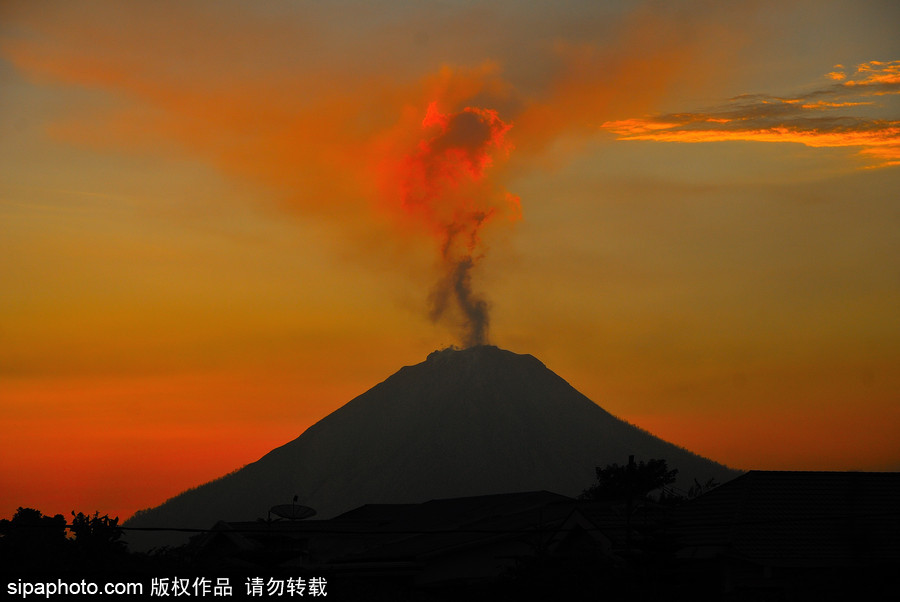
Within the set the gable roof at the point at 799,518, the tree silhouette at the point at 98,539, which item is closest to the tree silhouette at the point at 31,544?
the tree silhouette at the point at 98,539

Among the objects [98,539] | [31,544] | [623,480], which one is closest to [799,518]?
[98,539]

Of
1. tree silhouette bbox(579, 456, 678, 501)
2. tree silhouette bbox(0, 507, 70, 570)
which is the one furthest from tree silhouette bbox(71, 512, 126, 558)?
tree silhouette bbox(579, 456, 678, 501)

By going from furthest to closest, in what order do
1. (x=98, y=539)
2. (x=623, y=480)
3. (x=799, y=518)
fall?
(x=623, y=480)
(x=98, y=539)
(x=799, y=518)

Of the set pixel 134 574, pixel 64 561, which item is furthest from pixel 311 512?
pixel 134 574

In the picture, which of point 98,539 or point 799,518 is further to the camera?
point 98,539

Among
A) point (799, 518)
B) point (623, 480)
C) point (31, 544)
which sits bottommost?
point (799, 518)

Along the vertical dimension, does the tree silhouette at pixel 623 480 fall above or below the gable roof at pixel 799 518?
above

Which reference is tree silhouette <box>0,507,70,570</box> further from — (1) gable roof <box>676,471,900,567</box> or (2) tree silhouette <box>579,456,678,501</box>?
(2) tree silhouette <box>579,456,678,501</box>

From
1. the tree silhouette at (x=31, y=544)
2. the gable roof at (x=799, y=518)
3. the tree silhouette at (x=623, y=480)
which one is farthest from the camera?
the tree silhouette at (x=623, y=480)

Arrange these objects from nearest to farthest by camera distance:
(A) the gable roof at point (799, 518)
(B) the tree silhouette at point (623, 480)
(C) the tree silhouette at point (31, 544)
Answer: (A) the gable roof at point (799, 518) < (C) the tree silhouette at point (31, 544) < (B) the tree silhouette at point (623, 480)

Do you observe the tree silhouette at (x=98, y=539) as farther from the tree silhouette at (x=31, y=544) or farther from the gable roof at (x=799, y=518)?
the gable roof at (x=799, y=518)

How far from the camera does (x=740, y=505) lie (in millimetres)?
32438

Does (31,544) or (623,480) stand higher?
(623,480)

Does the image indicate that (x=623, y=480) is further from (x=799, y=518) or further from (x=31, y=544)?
(x=799, y=518)
